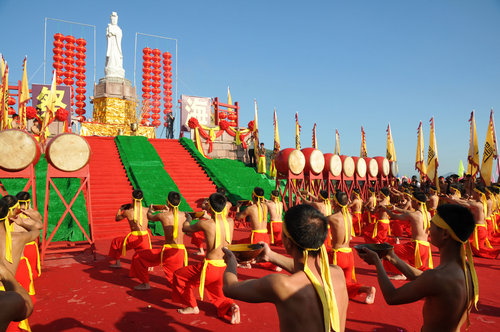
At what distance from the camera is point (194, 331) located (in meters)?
3.97

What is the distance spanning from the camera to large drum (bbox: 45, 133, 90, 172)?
281 inches

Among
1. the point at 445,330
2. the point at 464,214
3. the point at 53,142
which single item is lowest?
the point at 445,330

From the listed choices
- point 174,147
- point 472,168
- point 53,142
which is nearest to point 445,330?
point 53,142

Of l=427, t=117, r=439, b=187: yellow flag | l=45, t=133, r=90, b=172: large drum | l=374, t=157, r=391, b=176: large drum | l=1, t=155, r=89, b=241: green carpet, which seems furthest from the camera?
l=374, t=157, r=391, b=176: large drum

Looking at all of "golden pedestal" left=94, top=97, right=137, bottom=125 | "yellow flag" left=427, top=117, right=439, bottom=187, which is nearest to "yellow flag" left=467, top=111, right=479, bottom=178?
"yellow flag" left=427, top=117, right=439, bottom=187

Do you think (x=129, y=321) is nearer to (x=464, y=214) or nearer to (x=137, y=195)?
(x=137, y=195)

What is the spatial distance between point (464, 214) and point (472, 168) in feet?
45.0

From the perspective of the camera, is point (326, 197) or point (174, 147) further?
point (174, 147)

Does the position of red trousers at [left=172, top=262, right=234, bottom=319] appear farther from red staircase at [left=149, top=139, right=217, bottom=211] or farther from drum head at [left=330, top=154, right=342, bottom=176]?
drum head at [left=330, top=154, right=342, bottom=176]

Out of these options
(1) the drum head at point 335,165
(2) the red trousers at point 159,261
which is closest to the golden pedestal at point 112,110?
(1) the drum head at point 335,165

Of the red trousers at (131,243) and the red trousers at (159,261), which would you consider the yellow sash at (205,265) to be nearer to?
the red trousers at (159,261)

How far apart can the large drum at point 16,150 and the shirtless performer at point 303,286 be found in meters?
6.26

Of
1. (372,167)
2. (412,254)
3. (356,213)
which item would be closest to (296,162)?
(356,213)

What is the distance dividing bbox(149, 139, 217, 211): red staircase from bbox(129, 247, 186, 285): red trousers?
599 centimetres
